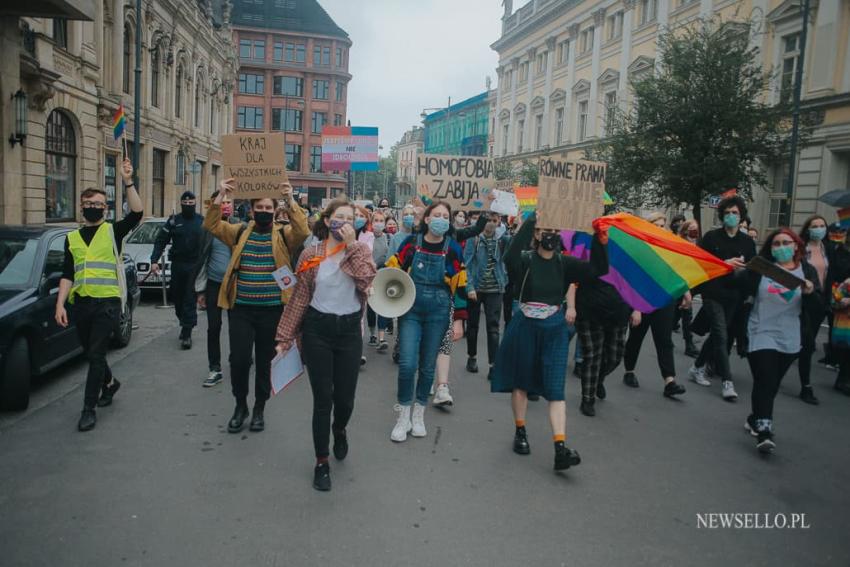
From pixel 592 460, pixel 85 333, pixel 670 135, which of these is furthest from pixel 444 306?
pixel 670 135

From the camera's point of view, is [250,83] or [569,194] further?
[250,83]

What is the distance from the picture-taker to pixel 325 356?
4.65 m

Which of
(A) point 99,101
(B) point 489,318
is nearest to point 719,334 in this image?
(B) point 489,318

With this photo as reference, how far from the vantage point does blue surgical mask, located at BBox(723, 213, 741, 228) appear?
7.18 metres

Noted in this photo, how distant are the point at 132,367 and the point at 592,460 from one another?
5.34 metres

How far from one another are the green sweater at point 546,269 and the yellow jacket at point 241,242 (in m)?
1.69

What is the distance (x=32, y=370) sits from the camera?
6305 mm

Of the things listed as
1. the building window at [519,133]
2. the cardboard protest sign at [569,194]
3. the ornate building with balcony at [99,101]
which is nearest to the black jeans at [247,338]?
the cardboard protest sign at [569,194]

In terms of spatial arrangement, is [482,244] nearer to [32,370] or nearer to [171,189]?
[32,370]

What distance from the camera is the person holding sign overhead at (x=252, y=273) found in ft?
18.0

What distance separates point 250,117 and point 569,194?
72.7 meters

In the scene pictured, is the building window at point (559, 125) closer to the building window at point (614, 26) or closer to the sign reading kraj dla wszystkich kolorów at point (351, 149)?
the building window at point (614, 26)

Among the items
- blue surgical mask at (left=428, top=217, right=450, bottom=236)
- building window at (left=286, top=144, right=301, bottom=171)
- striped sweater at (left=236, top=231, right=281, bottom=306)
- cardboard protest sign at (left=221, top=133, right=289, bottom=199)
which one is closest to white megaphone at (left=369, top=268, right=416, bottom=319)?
blue surgical mask at (left=428, top=217, right=450, bottom=236)

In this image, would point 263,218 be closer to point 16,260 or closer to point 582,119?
point 16,260
